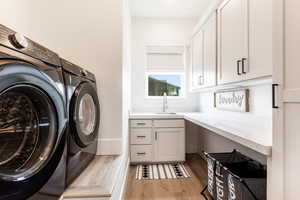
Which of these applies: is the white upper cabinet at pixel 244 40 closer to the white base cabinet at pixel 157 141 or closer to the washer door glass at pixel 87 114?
the white base cabinet at pixel 157 141

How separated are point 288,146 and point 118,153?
156 cm

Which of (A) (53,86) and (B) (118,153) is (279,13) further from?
(B) (118,153)

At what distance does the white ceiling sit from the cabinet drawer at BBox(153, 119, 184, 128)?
6.33 feet

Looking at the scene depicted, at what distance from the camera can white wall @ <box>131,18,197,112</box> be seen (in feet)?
11.8

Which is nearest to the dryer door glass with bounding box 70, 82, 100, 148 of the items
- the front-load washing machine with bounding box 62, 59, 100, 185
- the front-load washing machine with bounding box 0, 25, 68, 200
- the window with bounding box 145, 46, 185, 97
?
the front-load washing machine with bounding box 62, 59, 100, 185

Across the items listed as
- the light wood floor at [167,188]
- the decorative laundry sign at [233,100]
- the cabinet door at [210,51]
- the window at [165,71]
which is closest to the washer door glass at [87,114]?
the light wood floor at [167,188]

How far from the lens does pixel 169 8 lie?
322 centimetres

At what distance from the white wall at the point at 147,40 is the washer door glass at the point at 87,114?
6.26ft

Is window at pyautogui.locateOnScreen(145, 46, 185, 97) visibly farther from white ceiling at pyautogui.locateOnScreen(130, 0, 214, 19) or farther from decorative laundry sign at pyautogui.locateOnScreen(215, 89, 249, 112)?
decorative laundry sign at pyautogui.locateOnScreen(215, 89, 249, 112)

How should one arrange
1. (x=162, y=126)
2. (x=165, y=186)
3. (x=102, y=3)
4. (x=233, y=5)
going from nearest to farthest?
(x=233, y=5), (x=102, y=3), (x=165, y=186), (x=162, y=126)

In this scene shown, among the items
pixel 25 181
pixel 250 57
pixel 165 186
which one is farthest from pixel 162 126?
pixel 25 181

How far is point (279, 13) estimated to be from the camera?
0.94m

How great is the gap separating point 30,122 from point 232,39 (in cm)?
187

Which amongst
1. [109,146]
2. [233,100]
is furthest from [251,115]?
[109,146]
